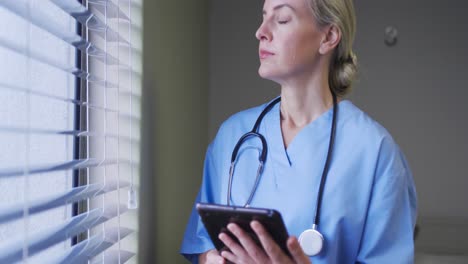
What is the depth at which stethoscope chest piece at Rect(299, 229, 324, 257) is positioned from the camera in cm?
94

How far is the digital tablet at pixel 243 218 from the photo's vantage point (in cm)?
68

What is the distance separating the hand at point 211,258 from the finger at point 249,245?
129mm

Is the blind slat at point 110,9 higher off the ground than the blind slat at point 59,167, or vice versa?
the blind slat at point 110,9

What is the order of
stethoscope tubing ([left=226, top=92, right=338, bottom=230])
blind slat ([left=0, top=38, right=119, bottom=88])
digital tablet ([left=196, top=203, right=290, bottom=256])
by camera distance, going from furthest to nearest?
stethoscope tubing ([left=226, top=92, right=338, bottom=230])
digital tablet ([left=196, top=203, right=290, bottom=256])
blind slat ([left=0, top=38, right=119, bottom=88])

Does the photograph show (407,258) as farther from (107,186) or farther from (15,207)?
(15,207)

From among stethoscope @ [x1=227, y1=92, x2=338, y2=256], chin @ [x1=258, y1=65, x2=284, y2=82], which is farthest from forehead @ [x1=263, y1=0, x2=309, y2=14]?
stethoscope @ [x1=227, y1=92, x2=338, y2=256]

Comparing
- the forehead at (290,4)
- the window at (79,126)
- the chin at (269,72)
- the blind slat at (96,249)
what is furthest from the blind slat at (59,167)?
the forehead at (290,4)

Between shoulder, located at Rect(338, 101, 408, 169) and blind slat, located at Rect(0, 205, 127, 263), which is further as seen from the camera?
shoulder, located at Rect(338, 101, 408, 169)

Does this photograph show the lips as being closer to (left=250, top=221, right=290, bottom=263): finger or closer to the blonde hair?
the blonde hair

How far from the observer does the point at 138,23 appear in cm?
101

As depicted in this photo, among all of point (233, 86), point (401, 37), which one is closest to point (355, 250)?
point (233, 86)

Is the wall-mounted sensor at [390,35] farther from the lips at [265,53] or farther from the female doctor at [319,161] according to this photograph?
the lips at [265,53]

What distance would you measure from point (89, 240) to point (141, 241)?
→ 0.77ft

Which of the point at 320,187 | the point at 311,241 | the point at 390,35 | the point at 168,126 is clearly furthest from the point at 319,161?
the point at 390,35
